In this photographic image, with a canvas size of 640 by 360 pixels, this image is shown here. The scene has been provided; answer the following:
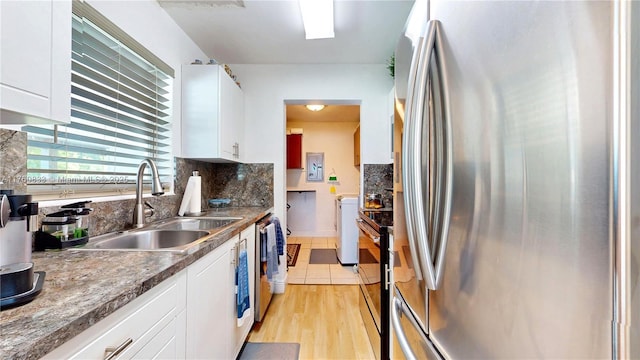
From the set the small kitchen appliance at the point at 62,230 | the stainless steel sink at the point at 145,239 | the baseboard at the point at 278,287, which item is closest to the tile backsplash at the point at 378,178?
the baseboard at the point at 278,287

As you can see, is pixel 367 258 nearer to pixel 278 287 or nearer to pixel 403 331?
pixel 403 331

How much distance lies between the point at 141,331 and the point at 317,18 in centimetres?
206

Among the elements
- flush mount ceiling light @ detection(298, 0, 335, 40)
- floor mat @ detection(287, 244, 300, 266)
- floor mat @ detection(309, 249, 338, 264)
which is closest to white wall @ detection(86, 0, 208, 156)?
flush mount ceiling light @ detection(298, 0, 335, 40)

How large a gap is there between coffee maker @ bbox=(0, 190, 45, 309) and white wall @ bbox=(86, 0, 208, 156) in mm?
1161

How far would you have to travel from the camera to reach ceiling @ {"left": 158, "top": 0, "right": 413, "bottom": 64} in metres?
1.89

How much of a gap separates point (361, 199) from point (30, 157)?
2475 millimetres

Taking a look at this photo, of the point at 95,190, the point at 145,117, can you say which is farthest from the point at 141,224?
the point at 145,117

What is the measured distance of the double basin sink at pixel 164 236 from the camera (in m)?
1.24

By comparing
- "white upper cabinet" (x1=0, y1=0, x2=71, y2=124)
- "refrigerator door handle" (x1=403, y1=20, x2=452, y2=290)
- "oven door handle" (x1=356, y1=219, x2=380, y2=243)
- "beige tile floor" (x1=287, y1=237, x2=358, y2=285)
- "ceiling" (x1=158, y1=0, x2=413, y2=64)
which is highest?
"ceiling" (x1=158, y1=0, x2=413, y2=64)

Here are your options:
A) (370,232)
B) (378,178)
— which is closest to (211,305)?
(370,232)

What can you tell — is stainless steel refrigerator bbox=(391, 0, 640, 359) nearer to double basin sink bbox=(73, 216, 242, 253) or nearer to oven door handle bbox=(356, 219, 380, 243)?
oven door handle bbox=(356, 219, 380, 243)

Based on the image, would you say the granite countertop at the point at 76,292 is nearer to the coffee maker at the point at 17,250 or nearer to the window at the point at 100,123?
the coffee maker at the point at 17,250

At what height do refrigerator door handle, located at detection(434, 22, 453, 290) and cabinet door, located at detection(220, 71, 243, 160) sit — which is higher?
cabinet door, located at detection(220, 71, 243, 160)

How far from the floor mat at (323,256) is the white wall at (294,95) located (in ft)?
4.28
